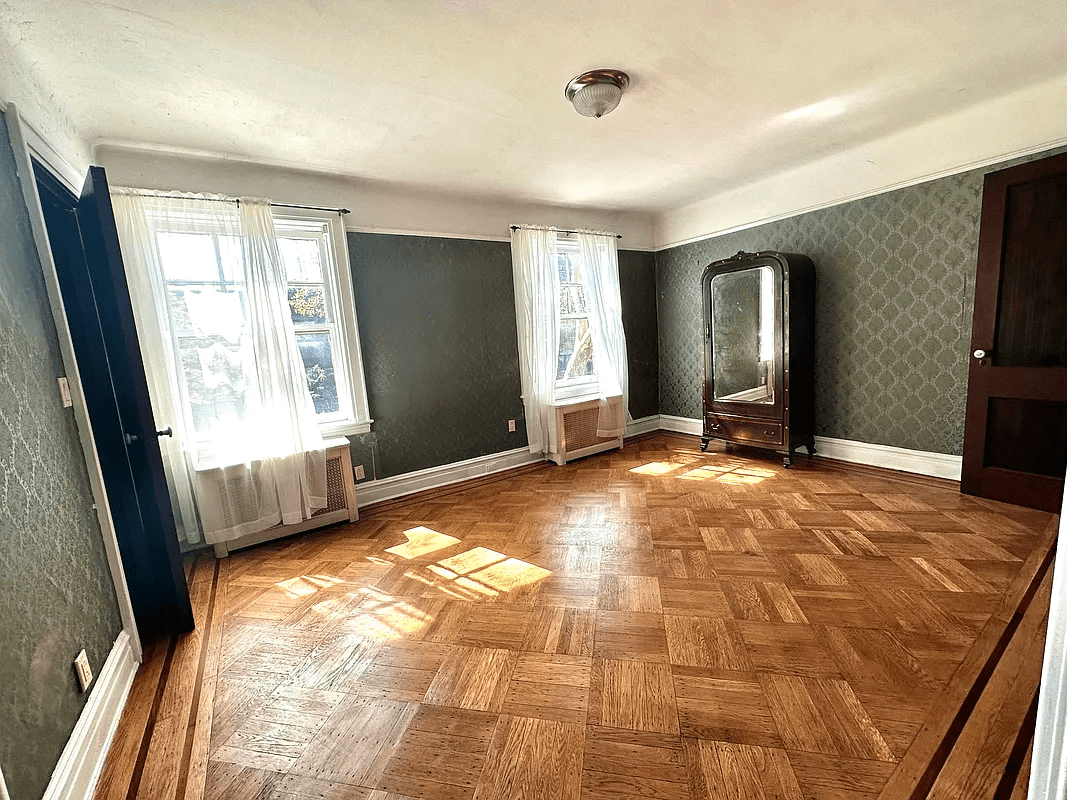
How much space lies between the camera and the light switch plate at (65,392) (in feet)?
5.06

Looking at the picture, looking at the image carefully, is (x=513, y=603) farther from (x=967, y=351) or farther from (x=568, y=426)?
(x=967, y=351)

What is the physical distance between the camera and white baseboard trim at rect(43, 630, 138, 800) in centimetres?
119

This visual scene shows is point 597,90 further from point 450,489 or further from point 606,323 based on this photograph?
point 450,489

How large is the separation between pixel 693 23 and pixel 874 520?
8.69 ft

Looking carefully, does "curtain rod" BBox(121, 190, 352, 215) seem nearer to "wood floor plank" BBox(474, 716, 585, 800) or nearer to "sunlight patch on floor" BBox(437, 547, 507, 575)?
"sunlight patch on floor" BBox(437, 547, 507, 575)

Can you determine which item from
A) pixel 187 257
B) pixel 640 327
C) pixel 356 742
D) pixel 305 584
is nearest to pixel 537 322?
pixel 640 327

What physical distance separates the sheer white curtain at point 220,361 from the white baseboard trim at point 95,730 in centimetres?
107

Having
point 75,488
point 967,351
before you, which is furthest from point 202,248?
point 967,351

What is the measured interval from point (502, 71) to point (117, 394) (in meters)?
2.11

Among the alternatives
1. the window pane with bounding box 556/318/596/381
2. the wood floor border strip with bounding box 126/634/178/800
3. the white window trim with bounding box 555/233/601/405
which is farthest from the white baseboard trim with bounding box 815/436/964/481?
the wood floor border strip with bounding box 126/634/178/800

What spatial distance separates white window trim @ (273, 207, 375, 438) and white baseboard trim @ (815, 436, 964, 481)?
3607mm

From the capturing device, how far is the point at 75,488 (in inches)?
61.0

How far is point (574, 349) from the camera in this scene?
14.5ft

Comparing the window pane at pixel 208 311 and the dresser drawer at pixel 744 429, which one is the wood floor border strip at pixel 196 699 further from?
the dresser drawer at pixel 744 429
